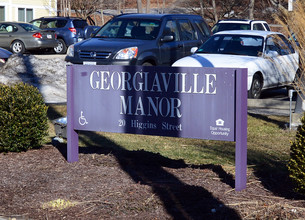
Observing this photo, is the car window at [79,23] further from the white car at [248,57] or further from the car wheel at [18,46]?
the white car at [248,57]

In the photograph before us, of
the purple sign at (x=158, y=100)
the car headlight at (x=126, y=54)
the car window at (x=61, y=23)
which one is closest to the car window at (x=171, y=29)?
the car headlight at (x=126, y=54)

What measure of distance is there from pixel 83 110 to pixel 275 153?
2.83 meters

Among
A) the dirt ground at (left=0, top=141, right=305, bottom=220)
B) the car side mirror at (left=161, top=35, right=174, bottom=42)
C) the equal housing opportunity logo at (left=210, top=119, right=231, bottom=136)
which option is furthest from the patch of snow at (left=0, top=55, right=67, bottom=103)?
the equal housing opportunity logo at (left=210, top=119, right=231, bottom=136)

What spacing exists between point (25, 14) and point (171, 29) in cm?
3130

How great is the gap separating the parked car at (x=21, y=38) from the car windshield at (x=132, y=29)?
13.5m

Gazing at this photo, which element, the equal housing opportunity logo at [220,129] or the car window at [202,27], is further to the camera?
the car window at [202,27]

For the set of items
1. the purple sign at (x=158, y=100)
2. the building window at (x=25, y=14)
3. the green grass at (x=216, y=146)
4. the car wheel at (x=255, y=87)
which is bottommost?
the green grass at (x=216, y=146)

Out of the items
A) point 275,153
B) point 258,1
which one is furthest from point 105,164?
point 258,1

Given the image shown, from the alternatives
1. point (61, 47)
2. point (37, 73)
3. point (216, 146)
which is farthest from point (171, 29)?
point (61, 47)

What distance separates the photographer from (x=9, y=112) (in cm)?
694

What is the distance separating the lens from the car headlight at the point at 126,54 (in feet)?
43.4

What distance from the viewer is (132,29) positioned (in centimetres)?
1438

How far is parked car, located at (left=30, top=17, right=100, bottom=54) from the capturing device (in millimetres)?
29514

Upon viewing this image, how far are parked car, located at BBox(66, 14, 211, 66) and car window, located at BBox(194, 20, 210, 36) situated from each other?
0.42 metres
